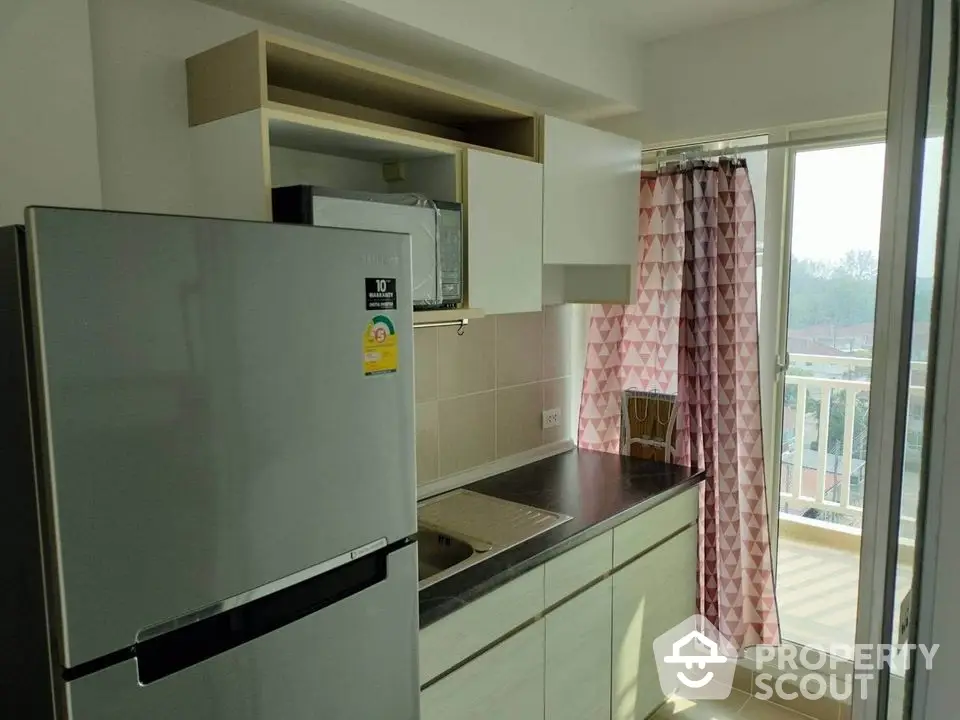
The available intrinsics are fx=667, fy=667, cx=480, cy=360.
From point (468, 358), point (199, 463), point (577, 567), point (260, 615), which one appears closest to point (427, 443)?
point (468, 358)

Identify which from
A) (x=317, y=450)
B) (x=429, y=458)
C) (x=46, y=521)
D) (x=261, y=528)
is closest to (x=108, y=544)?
(x=46, y=521)

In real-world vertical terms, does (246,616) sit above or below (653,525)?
above

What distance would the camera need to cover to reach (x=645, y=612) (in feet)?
7.17

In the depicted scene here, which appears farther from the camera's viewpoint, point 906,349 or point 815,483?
point 815,483

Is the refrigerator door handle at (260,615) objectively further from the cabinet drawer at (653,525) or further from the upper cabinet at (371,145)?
the cabinet drawer at (653,525)

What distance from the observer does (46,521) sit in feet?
2.77

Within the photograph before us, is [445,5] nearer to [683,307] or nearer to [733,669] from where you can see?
[683,307]

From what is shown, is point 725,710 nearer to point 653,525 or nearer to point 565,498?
point 653,525

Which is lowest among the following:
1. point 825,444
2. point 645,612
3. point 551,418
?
point 645,612

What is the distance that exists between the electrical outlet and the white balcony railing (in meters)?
1.17

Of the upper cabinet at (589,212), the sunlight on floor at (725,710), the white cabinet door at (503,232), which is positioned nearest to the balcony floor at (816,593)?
the sunlight on floor at (725,710)

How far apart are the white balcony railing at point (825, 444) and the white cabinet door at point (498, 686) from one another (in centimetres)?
182

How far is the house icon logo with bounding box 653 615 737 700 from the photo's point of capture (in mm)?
2395

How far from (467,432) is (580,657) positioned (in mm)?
792
